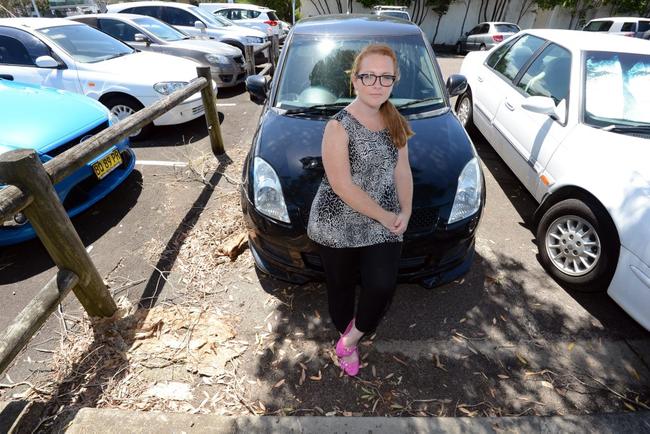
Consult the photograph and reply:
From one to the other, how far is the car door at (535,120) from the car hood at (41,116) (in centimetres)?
426

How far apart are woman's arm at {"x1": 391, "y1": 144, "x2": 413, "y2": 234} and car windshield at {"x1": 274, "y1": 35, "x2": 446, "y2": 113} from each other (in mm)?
1388

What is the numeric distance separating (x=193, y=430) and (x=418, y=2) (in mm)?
26129

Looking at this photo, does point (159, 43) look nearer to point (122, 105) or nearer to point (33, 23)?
point (33, 23)

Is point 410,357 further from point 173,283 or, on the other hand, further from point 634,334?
point 173,283

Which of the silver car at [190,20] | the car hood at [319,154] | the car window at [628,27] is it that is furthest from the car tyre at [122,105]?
the car window at [628,27]

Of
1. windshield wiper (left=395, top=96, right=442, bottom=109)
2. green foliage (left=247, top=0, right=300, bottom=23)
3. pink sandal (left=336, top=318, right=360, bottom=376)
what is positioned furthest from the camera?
green foliage (left=247, top=0, right=300, bottom=23)

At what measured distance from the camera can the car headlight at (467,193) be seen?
228 cm

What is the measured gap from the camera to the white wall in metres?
22.2

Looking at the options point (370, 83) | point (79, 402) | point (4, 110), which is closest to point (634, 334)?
point (370, 83)

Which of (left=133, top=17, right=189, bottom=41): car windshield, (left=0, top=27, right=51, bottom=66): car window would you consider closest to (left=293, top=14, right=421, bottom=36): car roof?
(left=0, top=27, right=51, bottom=66): car window

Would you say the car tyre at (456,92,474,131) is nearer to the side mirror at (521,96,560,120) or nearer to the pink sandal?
the side mirror at (521,96,560,120)

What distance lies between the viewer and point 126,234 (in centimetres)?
340

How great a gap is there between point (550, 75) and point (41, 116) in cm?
501

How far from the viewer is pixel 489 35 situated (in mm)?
15789
